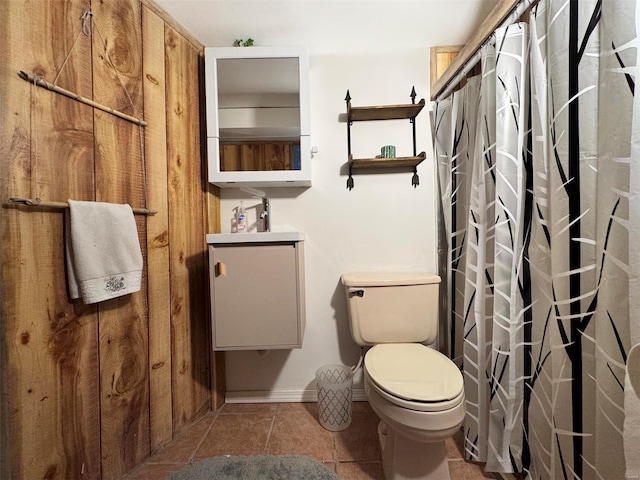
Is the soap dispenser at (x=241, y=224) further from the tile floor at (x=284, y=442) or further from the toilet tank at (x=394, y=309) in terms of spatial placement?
the tile floor at (x=284, y=442)

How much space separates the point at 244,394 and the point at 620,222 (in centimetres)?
176

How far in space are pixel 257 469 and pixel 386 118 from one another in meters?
1.82

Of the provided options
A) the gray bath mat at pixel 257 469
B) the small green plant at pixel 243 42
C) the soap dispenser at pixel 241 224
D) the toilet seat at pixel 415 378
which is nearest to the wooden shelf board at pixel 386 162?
the soap dispenser at pixel 241 224

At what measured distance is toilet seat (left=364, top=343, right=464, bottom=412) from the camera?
875 millimetres

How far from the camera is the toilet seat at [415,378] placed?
0.87m

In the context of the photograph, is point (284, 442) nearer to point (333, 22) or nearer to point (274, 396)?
point (274, 396)

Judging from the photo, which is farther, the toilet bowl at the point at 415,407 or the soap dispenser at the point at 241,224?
the soap dispenser at the point at 241,224

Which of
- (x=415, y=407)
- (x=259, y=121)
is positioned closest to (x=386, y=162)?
(x=259, y=121)

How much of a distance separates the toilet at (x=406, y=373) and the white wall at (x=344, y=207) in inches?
7.1

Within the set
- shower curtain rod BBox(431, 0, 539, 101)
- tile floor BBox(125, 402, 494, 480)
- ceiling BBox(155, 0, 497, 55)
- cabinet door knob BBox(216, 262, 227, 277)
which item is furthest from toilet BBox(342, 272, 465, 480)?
ceiling BBox(155, 0, 497, 55)

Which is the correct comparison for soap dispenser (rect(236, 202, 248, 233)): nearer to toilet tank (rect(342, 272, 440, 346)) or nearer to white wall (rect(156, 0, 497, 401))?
white wall (rect(156, 0, 497, 401))

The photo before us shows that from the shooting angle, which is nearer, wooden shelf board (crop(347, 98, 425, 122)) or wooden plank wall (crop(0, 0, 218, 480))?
wooden plank wall (crop(0, 0, 218, 480))

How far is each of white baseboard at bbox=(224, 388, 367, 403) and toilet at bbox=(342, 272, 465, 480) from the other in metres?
0.49

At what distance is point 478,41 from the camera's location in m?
1.07
